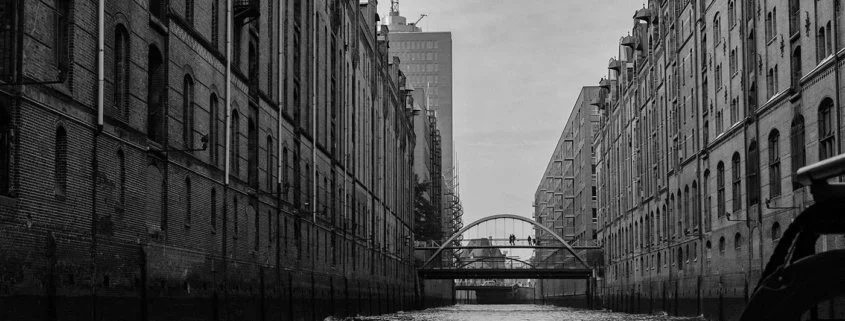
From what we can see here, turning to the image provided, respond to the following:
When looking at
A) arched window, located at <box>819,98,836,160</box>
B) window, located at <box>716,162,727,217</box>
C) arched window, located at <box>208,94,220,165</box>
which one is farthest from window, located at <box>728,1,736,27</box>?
arched window, located at <box>208,94,220,165</box>

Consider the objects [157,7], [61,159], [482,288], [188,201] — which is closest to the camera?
[61,159]

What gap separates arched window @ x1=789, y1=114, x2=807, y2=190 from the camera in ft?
112

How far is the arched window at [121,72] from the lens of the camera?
22312mm

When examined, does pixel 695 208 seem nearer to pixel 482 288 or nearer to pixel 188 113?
pixel 188 113

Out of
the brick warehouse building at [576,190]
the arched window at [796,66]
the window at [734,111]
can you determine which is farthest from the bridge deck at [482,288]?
the arched window at [796,66]

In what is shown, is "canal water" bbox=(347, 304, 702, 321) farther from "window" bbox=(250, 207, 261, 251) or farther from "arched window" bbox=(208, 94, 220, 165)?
"arched window" bbox=(208, 94, 220, 165)

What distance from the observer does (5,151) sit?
16.8 meters

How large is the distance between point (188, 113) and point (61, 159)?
9225 millimetres

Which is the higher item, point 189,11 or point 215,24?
point 215,24

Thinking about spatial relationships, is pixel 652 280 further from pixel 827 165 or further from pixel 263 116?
pixel 827 165

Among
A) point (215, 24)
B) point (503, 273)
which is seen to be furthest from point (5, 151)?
point (503, 273)

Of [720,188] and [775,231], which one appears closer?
[775,231]

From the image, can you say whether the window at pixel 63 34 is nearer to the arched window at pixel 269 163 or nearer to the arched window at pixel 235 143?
the arched window at pixel 235 143

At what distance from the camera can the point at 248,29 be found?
35.2m
